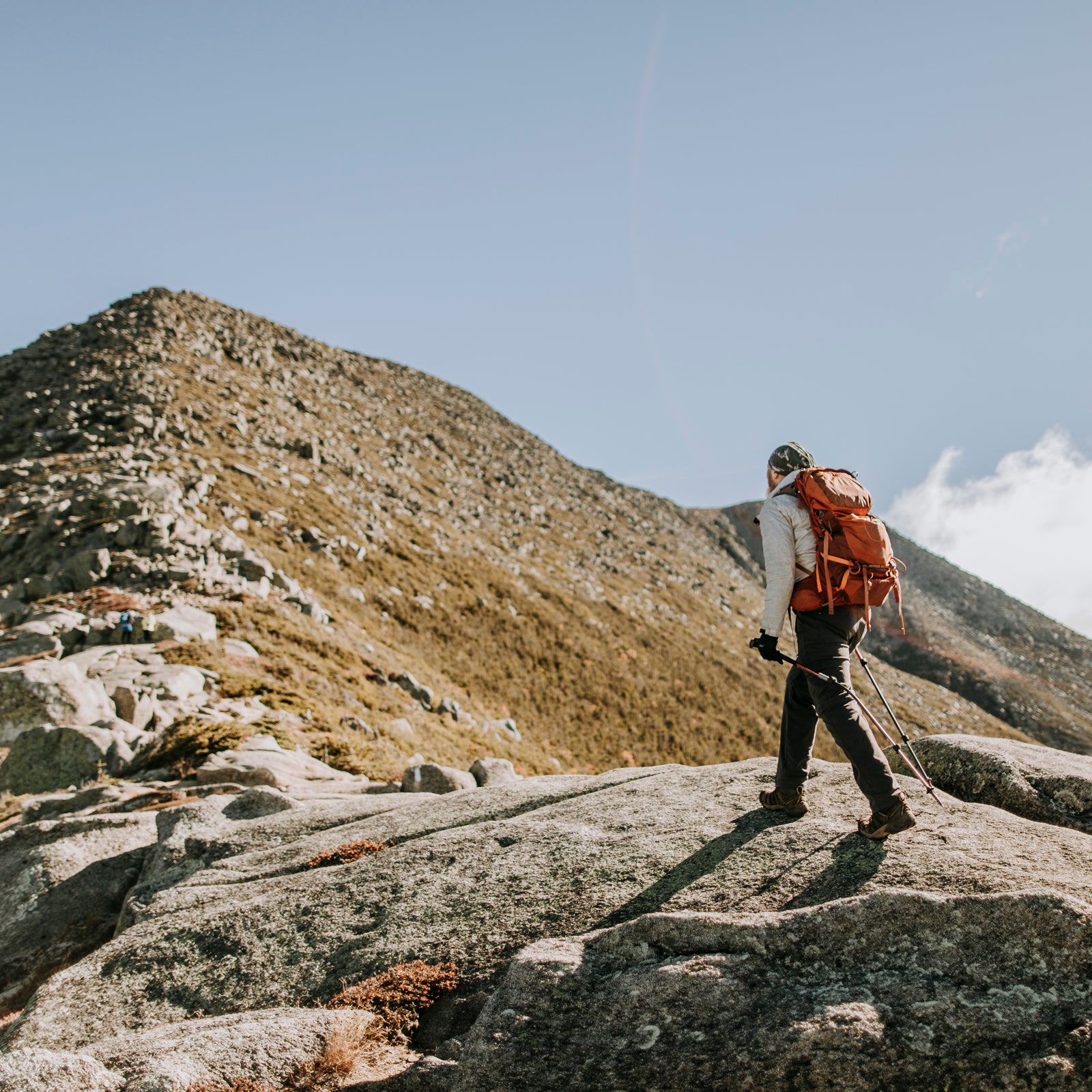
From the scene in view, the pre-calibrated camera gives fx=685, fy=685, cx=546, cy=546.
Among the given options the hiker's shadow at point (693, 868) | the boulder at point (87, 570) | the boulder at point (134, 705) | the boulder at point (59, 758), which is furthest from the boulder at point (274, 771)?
the boulder at point (87, 570)

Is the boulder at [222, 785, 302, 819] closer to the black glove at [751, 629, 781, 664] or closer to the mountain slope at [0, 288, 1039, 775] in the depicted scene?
the mountain slope at [0, 288, 1039, 775]

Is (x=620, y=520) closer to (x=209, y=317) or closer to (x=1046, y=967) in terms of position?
(x=209, y=317)

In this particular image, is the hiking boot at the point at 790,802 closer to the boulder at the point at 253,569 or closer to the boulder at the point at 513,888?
the boulder at the point at 513,888

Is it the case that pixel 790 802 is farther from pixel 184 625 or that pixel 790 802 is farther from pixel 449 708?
pixel 449 708

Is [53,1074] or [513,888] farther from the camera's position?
[513,888]

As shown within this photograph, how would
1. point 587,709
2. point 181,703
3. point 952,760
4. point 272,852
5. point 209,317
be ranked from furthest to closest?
1. point 209,317
2. point 587,709
3. point 181,703
4. point 272,852
5. point 952,760

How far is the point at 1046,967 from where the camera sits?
3879 mm

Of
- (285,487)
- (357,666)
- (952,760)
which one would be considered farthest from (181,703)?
(285,487)

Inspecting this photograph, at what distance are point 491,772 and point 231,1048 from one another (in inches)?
291

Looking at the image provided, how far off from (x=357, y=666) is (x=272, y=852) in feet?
40.5

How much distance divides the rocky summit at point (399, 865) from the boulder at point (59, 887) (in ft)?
0.13

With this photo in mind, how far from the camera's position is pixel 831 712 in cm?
560

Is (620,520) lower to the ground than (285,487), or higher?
higher

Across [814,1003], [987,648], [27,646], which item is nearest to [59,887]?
[814,1003]
